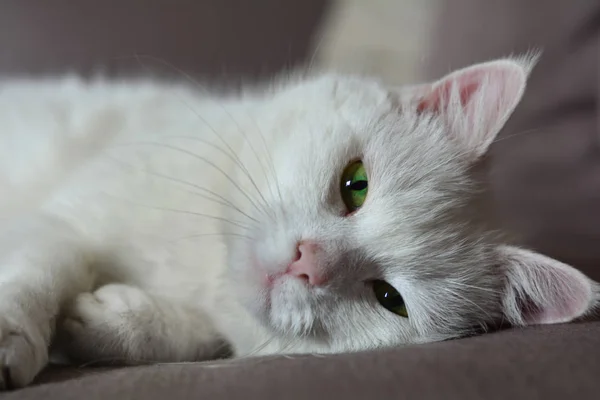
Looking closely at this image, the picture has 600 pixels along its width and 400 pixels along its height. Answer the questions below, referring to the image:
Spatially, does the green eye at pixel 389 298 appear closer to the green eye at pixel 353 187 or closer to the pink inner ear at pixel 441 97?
the green eye at pixel 353 187

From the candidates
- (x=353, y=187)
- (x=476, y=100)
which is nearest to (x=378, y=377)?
(x=353, y=187)

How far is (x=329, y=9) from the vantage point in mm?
2562

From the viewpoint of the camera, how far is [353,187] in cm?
116

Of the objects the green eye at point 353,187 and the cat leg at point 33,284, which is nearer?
the cat leg at point 33,284

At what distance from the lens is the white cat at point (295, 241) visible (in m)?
1.08

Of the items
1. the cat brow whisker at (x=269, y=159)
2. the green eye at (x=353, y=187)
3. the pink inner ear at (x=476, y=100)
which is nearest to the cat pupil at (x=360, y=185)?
the green eye at (x=353, y=187)

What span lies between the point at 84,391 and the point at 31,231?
57 centimetres

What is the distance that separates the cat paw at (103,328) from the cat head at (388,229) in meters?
0.20

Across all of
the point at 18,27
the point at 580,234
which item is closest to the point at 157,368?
the point at 580,234

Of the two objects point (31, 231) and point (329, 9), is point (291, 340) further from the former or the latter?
point (329, 9)

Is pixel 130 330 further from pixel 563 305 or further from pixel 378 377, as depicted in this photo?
pixel 563 305

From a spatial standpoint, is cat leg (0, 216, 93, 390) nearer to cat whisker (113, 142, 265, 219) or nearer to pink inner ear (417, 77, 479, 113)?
cat whisker (113, 142, 265, 219)

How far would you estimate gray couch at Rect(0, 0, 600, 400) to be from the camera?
2.48 feet

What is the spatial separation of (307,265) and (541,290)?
0.46 metres
